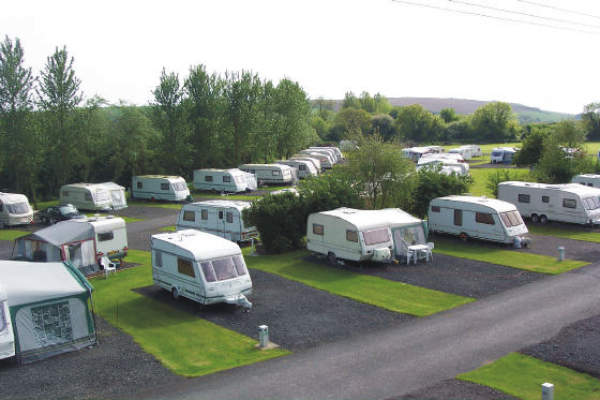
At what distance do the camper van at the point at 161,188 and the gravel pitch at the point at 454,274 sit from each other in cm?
2039

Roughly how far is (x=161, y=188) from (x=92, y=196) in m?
5.96

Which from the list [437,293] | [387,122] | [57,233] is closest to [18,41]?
[57,233]

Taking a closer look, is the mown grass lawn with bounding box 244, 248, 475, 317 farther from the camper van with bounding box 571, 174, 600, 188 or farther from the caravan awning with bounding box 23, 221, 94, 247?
the camper van with bounding box 571, 174, 600, 188

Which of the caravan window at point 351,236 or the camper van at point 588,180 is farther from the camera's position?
the camper van at point 588,180

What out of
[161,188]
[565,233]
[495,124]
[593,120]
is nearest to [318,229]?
[565,233]

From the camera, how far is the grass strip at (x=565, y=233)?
82.1 ft

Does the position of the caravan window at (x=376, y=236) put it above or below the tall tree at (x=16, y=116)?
below

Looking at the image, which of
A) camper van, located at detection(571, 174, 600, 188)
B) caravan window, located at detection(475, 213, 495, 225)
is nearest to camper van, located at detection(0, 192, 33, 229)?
caravan window, located at detection(475, 213, 495, 225)

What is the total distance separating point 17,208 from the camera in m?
31.5

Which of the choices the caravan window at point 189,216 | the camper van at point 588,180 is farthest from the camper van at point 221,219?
the camper van at point 588,180

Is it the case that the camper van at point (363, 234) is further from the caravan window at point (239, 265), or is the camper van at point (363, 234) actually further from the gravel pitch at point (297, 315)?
the caravan window at point (239, 265)

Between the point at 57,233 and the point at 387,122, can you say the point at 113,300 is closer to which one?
the point at 57,233

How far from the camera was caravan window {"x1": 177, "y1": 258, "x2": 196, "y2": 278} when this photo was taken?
15.9m

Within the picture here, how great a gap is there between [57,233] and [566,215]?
24.0m
